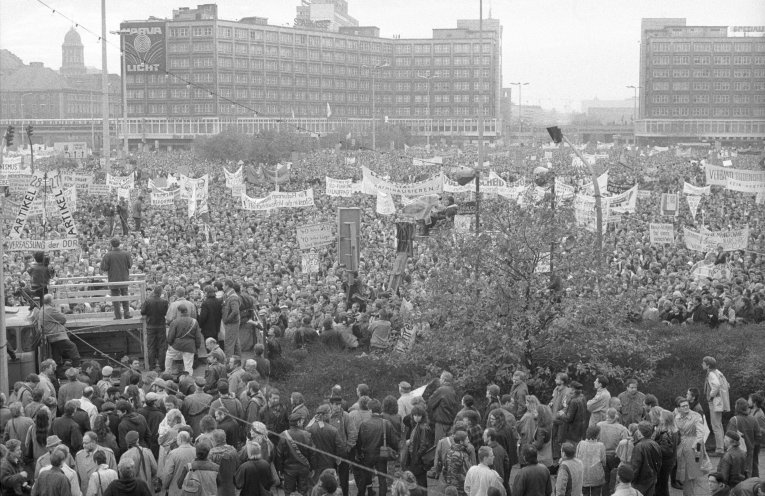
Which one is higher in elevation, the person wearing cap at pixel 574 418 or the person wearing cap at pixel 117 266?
the person wearing cap at pixel 117 266

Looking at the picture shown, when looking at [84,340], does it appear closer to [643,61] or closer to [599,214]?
[599,214]

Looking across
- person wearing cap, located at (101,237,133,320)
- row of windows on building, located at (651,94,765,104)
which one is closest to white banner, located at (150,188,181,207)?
person wearing cap, located at (101,237,133,320)

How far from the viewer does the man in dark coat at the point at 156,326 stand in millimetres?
16109

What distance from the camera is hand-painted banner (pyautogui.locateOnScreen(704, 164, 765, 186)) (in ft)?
108

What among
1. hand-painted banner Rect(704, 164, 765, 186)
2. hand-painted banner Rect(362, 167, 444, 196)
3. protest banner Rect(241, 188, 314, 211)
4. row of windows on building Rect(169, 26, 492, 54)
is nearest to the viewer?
protest banner Rect(241, 188, 314, 211)

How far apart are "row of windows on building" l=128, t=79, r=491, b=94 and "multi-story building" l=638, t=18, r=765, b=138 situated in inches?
890

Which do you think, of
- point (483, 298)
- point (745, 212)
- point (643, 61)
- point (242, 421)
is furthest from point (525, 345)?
point (643, 61)

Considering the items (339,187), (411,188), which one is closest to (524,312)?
(411,188)

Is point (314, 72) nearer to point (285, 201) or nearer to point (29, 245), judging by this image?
point (285, 201)

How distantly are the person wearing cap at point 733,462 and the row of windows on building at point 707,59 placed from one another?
134 m

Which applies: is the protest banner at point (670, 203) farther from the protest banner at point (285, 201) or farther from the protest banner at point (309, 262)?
the protest banner at point (309, 262)

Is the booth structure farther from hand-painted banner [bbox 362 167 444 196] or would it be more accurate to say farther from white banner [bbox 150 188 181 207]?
white banner [bbox 150 188 181 207]

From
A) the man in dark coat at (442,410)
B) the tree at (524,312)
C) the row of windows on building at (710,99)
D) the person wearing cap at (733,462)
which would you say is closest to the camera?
the person wearing cap at (733,462)

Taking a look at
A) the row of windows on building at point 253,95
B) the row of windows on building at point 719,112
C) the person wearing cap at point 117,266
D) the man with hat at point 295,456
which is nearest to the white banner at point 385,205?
the person wearing cap at point 117,266
